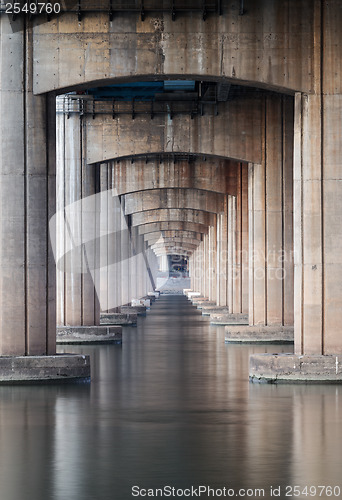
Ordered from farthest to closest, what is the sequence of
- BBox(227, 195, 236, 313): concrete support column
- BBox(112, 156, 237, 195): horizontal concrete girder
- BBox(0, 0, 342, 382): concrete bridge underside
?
1. BBox(227, 195, 236, 313): concrete support column
2. BBox(112, 156, 237, 195): horizontal concrete girder
3. BBox(0, 0, 342, 382): concrete bridge underside

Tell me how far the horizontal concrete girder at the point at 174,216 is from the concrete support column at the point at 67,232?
3230 cm

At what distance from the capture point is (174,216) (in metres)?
70.4

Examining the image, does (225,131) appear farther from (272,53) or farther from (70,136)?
(272,53)

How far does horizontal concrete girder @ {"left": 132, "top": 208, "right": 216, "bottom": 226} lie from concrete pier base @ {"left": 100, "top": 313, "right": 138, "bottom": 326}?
20.7 metres

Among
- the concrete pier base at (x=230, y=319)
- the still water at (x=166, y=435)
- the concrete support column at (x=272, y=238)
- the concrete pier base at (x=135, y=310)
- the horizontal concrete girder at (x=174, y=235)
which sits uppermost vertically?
the horizontal concrete girder at (x=174, y=235)

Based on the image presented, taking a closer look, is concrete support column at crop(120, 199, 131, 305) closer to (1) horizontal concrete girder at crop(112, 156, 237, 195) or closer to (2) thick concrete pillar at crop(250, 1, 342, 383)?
(1) horizontal concrete girder at crop(112, 156, 237, 195)

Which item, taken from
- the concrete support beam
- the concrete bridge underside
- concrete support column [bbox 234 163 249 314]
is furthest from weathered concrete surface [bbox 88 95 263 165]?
the concrete bridge underside

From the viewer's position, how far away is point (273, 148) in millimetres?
35469

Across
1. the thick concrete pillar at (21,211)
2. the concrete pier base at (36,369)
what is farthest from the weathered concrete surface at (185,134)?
the concrete pier base at (36,369)

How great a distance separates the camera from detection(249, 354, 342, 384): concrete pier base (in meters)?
22.1

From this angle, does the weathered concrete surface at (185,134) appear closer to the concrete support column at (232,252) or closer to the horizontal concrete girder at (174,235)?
the concrete support column at (232,252)

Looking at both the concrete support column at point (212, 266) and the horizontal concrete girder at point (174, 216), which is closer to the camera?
the horizontal concrete girder at point (174, 216)

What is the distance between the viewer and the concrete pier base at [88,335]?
119 ft

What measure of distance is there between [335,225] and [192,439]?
8.82 m
